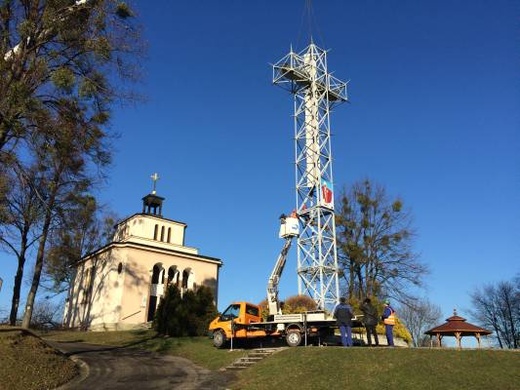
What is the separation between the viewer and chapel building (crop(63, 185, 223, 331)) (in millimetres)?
38500

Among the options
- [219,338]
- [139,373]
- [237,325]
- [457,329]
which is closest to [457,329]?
[457,329]

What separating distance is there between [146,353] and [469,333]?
15.8 metres

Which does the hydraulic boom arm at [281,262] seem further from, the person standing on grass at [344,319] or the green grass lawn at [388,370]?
the green grass lawn at [388,370]

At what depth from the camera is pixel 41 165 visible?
18.3 m

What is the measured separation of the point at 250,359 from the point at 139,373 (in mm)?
4439

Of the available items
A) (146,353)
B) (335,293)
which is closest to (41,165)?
(146,353)

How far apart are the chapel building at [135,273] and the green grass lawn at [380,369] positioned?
69.3 ft

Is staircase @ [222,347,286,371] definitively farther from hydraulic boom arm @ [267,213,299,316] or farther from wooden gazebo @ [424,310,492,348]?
wooden gazebo @ [424,310,492,348]

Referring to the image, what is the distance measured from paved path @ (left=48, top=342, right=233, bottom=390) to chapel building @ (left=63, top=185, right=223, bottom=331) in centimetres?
1430

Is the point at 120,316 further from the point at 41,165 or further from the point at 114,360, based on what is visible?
the point at 41,165

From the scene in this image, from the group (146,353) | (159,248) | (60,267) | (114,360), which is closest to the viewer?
(114,360)

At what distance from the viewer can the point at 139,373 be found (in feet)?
60.7

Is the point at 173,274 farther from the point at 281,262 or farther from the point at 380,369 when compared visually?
the point at 380,369

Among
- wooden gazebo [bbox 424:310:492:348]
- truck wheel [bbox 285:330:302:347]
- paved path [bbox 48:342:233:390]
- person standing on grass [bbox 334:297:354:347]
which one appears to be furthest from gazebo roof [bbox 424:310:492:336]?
paved path [bbox 48:342:233:390]
